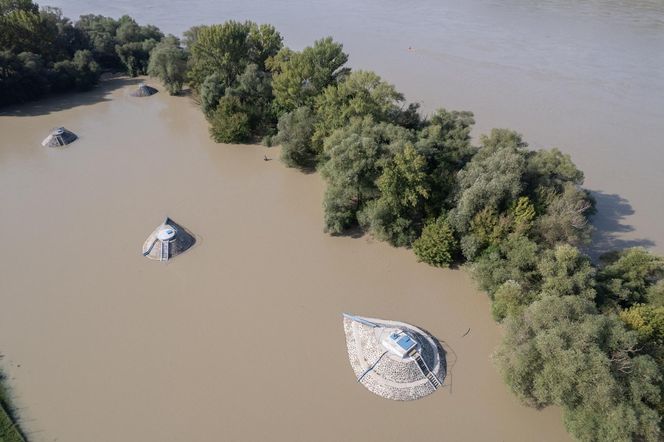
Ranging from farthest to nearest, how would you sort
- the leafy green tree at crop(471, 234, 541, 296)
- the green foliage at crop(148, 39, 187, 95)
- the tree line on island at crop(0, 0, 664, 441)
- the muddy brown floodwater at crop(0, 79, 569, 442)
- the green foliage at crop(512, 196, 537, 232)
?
the green foliage at crop(148, 39, 187, 95) < the green foliage at crop(512, 196, 537, 232) < the leafy green tree at crop(471, 234, 541, 296) < the muddy brown floodwater at crop(0, 79, 569, 442) < the tree line on island at crop(0, 0, 664, 441)

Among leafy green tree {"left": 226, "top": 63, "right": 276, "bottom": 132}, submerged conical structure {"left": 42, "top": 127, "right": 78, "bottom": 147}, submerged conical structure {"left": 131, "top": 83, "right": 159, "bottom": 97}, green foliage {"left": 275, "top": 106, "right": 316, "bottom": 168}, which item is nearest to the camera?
green foliage {"left": 275, "top": 106, "right": 316, "bottom": 168}

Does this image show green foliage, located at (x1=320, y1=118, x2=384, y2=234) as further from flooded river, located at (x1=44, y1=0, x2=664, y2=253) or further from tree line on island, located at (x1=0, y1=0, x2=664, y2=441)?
flooded river, located at (x1=44, y1=0, x2=664, y2=253)

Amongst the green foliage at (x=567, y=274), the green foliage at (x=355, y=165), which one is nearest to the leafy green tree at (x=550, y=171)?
the green foliage at (x=567, y=274)

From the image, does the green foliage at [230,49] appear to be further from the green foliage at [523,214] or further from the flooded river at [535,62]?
the green foliage at [523,214]

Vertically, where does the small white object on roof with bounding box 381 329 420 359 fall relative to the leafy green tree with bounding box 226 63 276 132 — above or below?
below

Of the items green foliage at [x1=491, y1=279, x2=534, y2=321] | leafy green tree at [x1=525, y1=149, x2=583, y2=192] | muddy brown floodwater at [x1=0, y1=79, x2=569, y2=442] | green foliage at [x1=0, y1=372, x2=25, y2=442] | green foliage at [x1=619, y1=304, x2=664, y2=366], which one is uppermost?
leafy green tree at [x1=525, y1=149, x2=583, y2=192]

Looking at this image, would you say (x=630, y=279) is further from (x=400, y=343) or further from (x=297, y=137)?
(x=297, y=137)

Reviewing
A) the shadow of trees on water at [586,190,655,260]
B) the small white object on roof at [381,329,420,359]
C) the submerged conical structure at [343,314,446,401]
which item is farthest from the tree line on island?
the small white object on roof at [381,329,420,359]

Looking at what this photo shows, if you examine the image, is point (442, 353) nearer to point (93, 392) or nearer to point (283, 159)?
point (93, 392)

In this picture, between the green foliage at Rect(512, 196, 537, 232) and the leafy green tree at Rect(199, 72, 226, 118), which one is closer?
the green foliage at Rect(512, 196, 537, 232)
